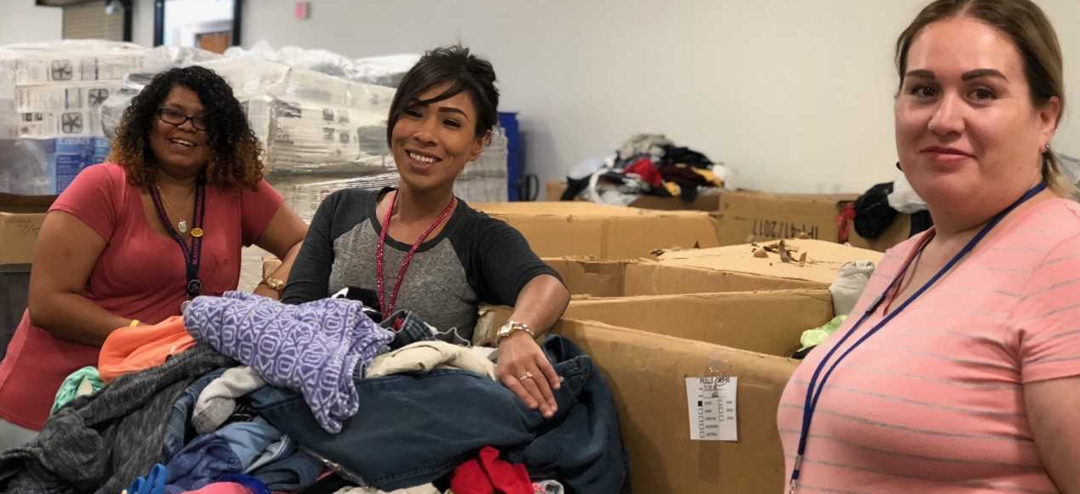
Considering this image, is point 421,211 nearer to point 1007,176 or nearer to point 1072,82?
point 1007,176

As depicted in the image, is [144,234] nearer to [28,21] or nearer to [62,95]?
[62,95]

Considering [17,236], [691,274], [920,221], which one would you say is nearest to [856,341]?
[691,274]

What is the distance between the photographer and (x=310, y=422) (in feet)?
4.67

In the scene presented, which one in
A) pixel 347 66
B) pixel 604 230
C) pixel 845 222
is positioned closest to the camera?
pixel 604 230

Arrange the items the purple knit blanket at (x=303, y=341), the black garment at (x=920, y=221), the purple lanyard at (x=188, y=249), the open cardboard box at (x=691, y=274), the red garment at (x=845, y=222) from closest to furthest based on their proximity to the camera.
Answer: the purple knit blanket at (x=303, y=341) → the purple lanyard at (x=188, y=249) → the open cardboard box at (x=691, y=274) → the black garment at (x=920, y=221) → the red garment at (x=845, y=222)

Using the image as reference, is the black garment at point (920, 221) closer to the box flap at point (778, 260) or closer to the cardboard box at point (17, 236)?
the box flap at point (778, 260)

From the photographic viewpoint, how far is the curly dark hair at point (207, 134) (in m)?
2.27

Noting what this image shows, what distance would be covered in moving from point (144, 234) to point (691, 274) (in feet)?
3.75

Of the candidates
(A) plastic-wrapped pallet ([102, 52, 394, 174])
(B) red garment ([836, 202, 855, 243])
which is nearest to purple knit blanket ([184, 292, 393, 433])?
(A) plastic-wrapped pallet ([102, 52, 394, 174])

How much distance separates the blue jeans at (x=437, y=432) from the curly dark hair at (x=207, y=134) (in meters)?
1.01

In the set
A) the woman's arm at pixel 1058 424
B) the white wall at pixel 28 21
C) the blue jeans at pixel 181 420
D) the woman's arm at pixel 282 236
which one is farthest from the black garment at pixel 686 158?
the white wall at pixel 28 21

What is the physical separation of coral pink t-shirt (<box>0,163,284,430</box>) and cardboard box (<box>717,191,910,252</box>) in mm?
2305

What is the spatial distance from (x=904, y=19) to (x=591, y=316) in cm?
315

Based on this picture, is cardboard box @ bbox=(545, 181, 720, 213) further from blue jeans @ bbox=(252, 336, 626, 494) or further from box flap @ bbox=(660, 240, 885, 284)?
blue jeans @ bbox=(252, 336, 626, 494)
